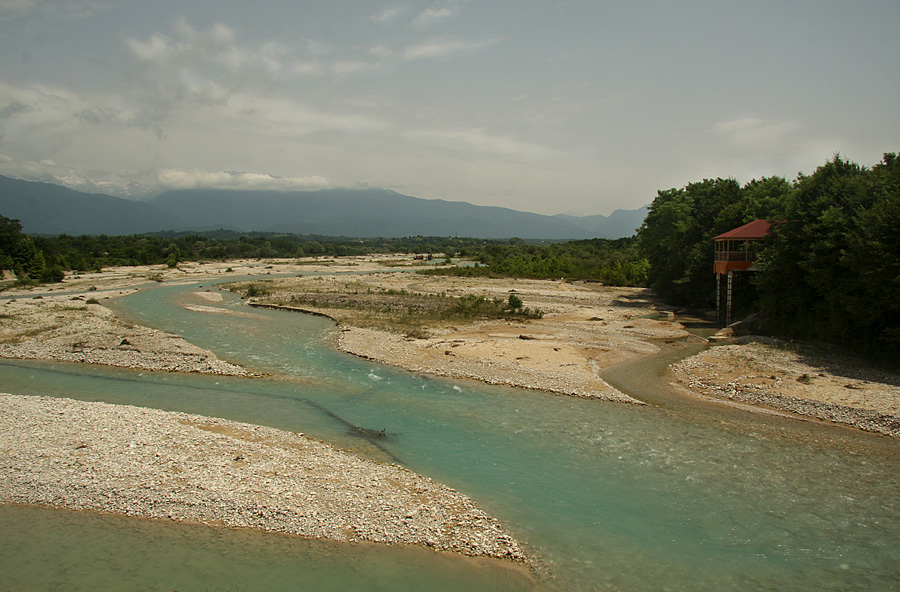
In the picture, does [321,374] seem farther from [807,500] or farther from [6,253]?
[6,253]

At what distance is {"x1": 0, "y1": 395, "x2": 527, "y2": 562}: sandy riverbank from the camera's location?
33.6 feet

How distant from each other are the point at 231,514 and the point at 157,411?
26.1 feet

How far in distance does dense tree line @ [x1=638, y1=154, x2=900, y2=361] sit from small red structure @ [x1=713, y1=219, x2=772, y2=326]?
5.36 feet

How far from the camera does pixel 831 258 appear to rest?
24.3 m

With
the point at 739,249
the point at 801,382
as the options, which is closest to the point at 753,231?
the point at 739,249

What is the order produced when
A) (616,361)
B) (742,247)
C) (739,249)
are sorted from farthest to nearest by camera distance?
(739,249)
(742,247)
(616,361)

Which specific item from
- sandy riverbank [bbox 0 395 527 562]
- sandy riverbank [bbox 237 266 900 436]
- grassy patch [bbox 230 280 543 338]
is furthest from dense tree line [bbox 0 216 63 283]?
sandy riverbank [bbox 0 395 527 562]

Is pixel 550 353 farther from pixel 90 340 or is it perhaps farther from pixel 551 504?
pixel 90 340

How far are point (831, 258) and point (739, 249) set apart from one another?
35.3 feet

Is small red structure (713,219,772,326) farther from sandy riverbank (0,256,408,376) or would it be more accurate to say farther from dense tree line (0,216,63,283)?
dense tree line (0,216,63,283)

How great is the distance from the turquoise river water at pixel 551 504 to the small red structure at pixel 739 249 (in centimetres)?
1840

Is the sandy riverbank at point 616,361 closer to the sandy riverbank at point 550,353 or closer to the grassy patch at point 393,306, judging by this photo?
the sandy riverbank at point 550,353

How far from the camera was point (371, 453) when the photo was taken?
554 inches

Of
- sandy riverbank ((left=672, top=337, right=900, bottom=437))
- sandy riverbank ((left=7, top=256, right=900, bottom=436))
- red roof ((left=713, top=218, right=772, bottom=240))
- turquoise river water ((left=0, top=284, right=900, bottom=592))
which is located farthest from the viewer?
red roof ((left=713, top=218, right=772, bottom=240))
